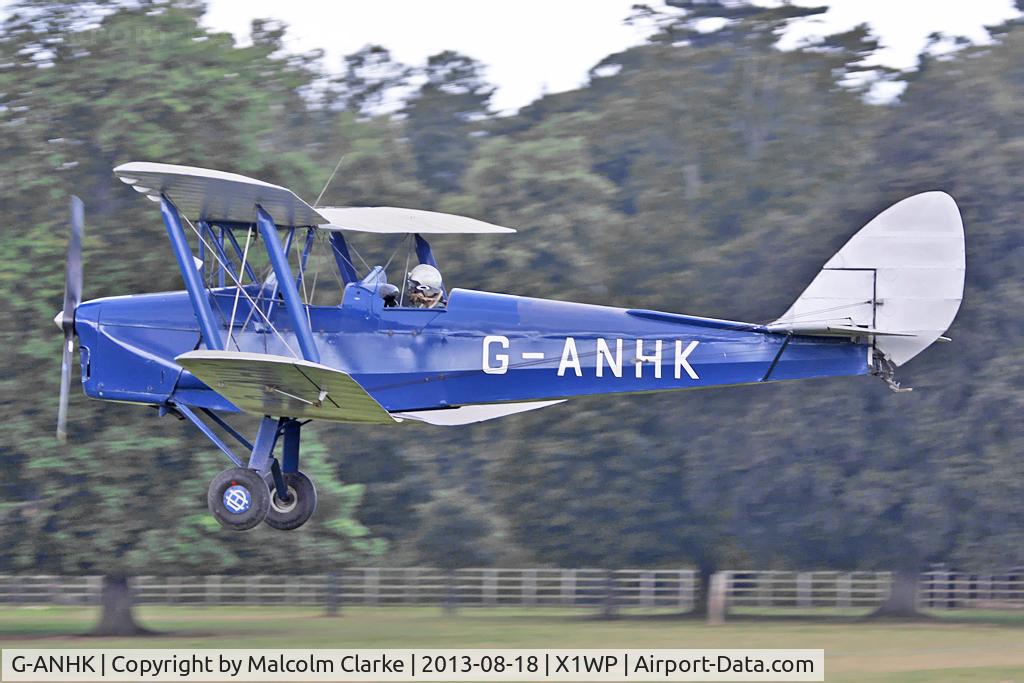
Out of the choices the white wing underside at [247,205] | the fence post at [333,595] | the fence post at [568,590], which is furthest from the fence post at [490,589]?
the white wing underside at [247,205]

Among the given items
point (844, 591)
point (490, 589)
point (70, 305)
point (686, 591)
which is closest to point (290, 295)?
point (70, 305)

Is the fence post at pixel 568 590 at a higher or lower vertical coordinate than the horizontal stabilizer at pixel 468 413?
lower

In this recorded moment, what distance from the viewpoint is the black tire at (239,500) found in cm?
1214

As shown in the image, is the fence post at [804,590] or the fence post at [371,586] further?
the fence post at [371,586]

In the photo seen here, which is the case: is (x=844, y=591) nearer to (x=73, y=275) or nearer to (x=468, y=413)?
(x=468, y=413)

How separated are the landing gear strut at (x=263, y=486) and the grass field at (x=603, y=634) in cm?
723

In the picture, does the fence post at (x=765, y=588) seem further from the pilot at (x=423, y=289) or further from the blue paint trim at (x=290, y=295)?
the blue paint trim at (x=290, y=295)

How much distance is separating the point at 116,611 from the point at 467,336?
12.4m

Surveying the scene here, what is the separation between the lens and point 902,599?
26672 mm

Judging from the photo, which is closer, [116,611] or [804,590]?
[116,611]

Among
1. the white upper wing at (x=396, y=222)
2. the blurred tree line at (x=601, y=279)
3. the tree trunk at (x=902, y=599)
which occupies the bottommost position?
the tree trunk at (x=902, y=599)

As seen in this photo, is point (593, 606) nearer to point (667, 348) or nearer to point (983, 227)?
point (983, 227)

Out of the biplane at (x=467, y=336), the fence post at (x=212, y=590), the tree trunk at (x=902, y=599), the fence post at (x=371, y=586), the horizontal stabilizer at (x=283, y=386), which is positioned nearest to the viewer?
the horizontal stabilizer at (x=283, y=386)

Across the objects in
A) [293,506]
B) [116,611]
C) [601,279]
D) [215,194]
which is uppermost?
[215,194]
